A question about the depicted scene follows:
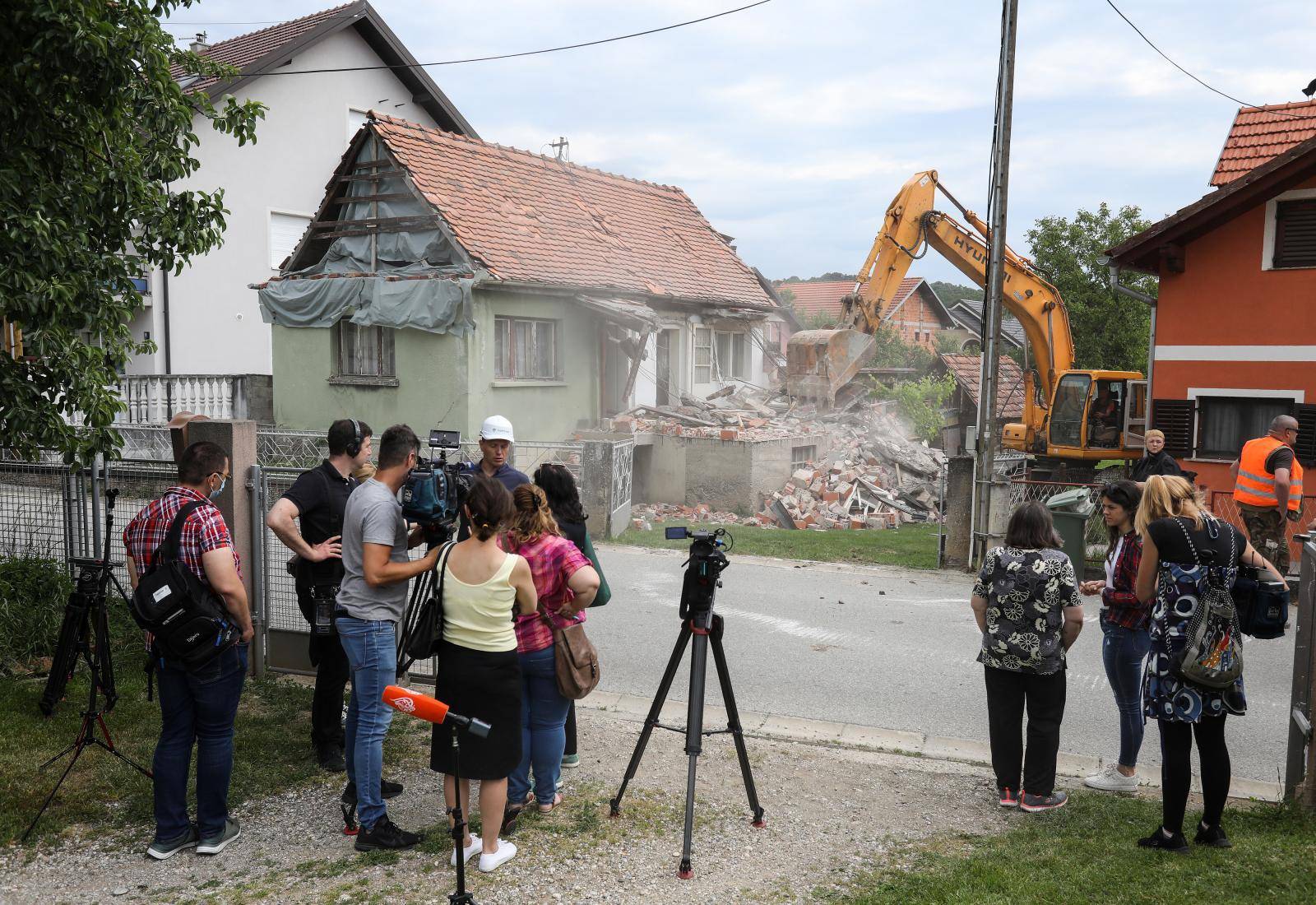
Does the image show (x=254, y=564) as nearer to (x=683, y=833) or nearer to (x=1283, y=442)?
(x=683, y=833)

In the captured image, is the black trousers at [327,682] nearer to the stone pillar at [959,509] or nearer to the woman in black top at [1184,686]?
the woman in black top at [1184,686]

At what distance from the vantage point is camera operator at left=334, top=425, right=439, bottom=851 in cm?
460

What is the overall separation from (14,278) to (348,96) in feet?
74.2

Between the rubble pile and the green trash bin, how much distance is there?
168 inches

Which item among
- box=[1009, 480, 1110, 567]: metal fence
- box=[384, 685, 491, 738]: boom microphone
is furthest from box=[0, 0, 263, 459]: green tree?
box=[1009, 480, 1110, 567]: metal fence

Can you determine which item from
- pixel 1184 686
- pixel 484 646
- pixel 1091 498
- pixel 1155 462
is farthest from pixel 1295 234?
pixel 484 646

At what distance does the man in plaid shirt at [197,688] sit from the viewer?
4590 millimetres

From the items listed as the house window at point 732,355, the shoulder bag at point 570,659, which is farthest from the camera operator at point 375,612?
the house window at point 732,355

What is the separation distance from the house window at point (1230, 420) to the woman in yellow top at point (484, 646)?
517 inches

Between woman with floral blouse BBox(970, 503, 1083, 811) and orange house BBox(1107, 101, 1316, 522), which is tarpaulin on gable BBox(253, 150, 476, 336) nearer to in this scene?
orange house BBox(1107, 101, 1316, 522)

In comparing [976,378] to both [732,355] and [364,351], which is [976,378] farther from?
[364,351]

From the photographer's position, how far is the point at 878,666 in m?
8.33

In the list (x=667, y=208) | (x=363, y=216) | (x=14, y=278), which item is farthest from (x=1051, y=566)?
(x=667, y=208)

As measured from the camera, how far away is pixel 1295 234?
538 inches
